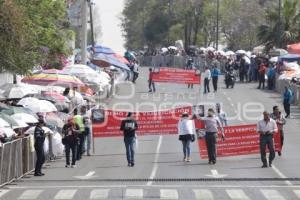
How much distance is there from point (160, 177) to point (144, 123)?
989cm

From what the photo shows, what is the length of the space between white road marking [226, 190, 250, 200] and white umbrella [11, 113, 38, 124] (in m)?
11.1

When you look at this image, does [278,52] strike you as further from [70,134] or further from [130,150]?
[70,134]

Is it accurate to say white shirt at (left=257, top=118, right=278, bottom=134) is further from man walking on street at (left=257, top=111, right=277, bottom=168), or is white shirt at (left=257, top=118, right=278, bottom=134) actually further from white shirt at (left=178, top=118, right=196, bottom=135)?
white shirt at (left=178, top=118, right=196, bottom=135)

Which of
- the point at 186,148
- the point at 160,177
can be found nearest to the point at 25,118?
the point at 186,148

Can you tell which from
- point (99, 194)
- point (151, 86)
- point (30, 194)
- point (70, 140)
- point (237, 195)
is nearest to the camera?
point (237, 195)

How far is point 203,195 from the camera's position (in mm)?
21938

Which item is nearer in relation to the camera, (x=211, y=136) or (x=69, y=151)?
(x=69, y=151)

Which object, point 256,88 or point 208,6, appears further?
point 208,6

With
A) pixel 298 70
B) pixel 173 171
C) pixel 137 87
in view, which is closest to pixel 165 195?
pixel 173 171

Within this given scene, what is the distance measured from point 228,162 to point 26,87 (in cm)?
1598

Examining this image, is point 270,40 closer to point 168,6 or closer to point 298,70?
point 298,70

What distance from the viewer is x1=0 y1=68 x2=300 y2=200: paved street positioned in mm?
22297

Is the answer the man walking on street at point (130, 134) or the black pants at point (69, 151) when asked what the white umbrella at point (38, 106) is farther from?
the man walking on street at point (130, 134)

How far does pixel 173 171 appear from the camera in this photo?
28.0 metres
